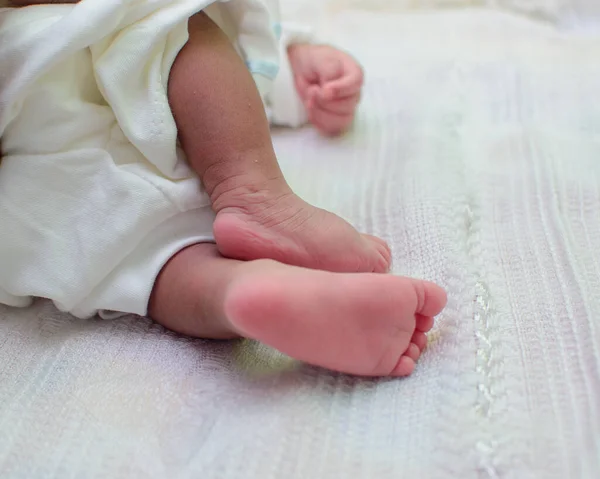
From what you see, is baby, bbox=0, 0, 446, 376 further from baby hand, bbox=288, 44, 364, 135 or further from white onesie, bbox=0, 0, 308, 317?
baby hand, bbox=288, 44, 364, 135

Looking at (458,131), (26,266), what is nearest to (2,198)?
(26,266)

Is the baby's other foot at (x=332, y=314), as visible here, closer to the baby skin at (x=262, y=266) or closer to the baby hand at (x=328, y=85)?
the baby skin at (x=262, y=266)

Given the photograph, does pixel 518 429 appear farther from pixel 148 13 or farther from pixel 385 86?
pixel 385 86

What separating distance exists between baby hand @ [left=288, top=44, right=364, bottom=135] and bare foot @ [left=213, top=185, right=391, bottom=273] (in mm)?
304

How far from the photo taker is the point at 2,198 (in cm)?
60

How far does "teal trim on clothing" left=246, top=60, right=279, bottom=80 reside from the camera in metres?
0.73

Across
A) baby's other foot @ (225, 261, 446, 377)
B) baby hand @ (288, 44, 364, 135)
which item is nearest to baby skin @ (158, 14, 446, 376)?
baby's other foot @ (225, 261, 446, 377)

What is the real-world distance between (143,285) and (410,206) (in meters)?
0.31

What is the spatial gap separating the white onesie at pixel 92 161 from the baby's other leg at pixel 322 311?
74mm

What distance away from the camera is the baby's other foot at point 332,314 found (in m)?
0.49

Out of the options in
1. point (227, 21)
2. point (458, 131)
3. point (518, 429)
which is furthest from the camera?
point (458, 131)

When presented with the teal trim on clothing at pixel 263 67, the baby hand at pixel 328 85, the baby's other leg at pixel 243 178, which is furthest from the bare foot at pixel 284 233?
the baby hand at pixel 328 85

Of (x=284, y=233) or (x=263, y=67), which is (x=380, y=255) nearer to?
(x=284, y=233)

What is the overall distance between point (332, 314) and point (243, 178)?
17cm
